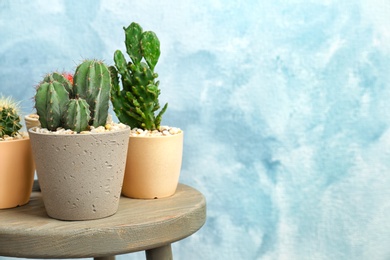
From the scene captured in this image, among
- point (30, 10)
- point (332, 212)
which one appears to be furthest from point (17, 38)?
point (332, 212)

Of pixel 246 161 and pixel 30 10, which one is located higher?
pixel 30 10

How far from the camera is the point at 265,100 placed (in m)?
1.89

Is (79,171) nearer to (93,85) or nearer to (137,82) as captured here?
(93,85)

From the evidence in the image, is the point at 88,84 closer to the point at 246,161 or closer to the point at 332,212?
the point at 246,161

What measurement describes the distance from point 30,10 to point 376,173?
1.09 metres

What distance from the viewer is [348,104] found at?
191cm

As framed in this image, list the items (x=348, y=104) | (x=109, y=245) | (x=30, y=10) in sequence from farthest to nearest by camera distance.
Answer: (x=348, y=104) → (x=30, y=10) → (x=109, y=245)

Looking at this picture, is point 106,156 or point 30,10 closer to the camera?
point 106,156

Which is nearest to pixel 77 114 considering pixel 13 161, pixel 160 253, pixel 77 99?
pixel 77 99

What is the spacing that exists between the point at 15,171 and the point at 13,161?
0.07 feet

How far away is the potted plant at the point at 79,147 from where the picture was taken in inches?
43.0

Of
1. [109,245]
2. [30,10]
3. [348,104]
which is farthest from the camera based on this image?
[348,104]

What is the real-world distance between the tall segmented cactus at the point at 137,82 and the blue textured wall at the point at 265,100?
0.54m

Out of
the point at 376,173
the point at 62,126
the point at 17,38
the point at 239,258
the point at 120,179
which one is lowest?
the point at 239,258
